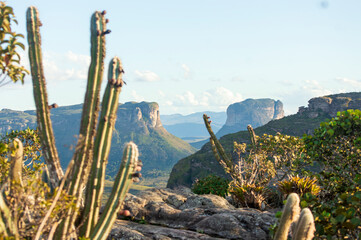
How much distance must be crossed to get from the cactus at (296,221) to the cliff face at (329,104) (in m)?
112

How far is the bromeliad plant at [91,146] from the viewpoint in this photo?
5.76m

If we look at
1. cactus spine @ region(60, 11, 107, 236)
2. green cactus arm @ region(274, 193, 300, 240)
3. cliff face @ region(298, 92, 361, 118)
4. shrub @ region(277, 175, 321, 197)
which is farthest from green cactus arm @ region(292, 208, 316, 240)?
cliff face @ region(298, 92, 361, 118)

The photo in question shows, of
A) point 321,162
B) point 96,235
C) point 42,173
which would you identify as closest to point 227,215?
point 321,162

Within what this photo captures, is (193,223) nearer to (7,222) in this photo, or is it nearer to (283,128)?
(7,222)

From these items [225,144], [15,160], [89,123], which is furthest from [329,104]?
[15,160]

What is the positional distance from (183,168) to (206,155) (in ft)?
33.6

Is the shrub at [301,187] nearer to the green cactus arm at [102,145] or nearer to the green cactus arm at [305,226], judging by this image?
the green cactus arm at [305,226]

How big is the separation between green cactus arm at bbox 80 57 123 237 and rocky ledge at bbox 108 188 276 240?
3735mm

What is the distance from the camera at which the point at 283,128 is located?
99.8m

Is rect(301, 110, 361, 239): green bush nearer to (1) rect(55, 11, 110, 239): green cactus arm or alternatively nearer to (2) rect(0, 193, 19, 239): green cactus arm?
(1) rect(55, 11, 110, 239): green cactus arm

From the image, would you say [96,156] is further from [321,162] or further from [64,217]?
[321,162]

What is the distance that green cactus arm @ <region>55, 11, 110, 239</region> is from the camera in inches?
225

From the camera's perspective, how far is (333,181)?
900 centimetres

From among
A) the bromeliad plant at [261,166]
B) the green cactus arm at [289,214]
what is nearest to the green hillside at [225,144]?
the bromeliad plant at [261,166]
